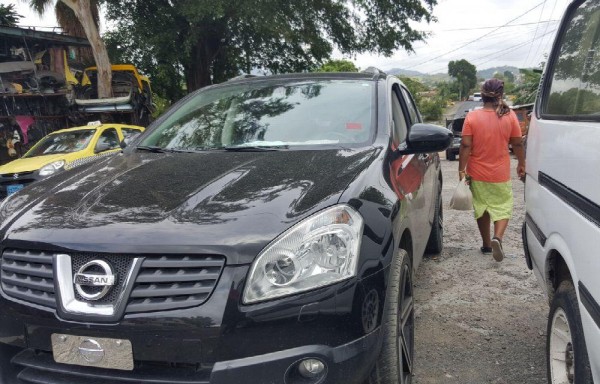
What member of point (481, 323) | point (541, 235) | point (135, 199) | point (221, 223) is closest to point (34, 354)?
point (135, 199)

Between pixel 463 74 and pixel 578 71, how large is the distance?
77.9 meters

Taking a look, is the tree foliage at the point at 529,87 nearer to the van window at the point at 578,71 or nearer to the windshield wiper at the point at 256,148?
the van window at the point at 578,71

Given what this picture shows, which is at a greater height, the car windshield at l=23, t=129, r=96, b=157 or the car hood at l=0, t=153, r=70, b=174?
the car windshield at l=23, t=129, r=96, b=157

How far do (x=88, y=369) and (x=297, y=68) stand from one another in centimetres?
2093

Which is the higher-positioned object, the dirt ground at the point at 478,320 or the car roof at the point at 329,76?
the car roof at the point at 329,76

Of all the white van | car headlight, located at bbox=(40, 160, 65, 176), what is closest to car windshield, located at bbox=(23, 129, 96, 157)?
car headlight, located at bbox=(40, 160, 65, 176)

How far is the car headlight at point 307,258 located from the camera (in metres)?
1.76

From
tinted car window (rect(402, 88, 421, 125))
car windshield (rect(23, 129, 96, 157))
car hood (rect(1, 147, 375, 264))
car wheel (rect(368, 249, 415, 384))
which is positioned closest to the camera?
car hood (rect(1, 147, 375, 264))

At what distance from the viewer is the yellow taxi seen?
8109 mm

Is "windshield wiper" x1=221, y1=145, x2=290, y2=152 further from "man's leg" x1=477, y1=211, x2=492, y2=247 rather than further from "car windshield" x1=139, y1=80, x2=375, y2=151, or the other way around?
"man's leg" x1=477, y1=211, x2=492, y2=247

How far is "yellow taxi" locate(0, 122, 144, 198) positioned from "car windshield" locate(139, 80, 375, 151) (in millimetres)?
4763

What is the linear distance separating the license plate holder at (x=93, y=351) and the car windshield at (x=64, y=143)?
806 centimetres

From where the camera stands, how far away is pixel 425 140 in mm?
2799

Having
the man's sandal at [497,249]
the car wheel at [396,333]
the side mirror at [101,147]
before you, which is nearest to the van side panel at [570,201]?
the car wheel at [396,333]
